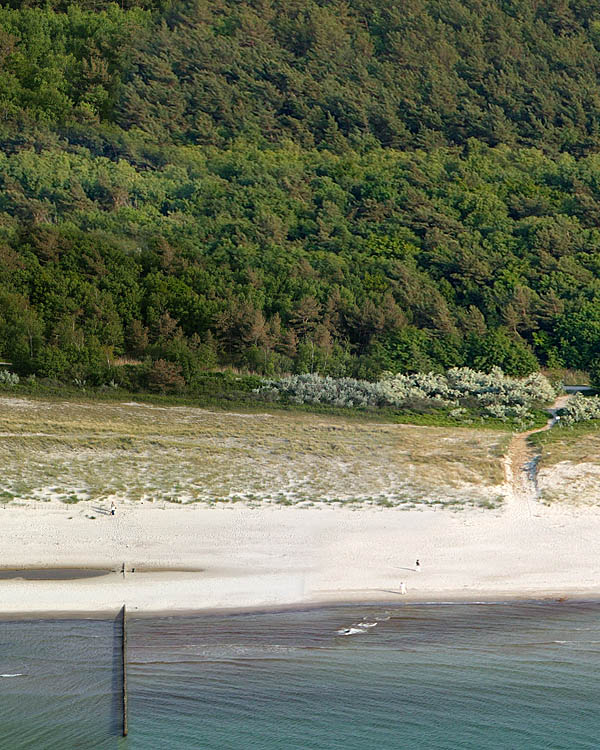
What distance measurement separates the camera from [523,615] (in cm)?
1348

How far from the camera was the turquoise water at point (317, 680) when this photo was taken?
1145 cm

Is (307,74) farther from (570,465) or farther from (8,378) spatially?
(570,465)

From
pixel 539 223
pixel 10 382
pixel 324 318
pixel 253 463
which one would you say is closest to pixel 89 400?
pixel 10 382

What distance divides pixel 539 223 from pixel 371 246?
579 centimetres

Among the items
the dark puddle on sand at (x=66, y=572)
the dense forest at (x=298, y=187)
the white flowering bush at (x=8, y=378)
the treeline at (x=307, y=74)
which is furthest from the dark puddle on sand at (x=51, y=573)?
the treeline at (x=307, y=74)

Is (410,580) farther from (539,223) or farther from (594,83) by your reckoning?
(594,83)

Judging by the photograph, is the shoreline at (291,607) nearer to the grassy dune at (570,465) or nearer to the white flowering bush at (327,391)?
the grassy dune at (570,465)

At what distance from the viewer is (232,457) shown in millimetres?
19984

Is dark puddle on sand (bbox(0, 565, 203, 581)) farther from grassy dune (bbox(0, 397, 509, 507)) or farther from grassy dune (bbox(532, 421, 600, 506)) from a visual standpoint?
grassy dune (bbox(532, 421, 600, 506))


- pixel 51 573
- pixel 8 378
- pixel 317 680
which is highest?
pixel 8 378

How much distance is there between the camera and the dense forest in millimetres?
30203

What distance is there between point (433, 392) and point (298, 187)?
51.6ft

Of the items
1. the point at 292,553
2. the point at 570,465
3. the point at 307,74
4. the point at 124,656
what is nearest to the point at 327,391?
the point at 570,465

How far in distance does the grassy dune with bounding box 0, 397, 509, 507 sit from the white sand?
855 millimetres
